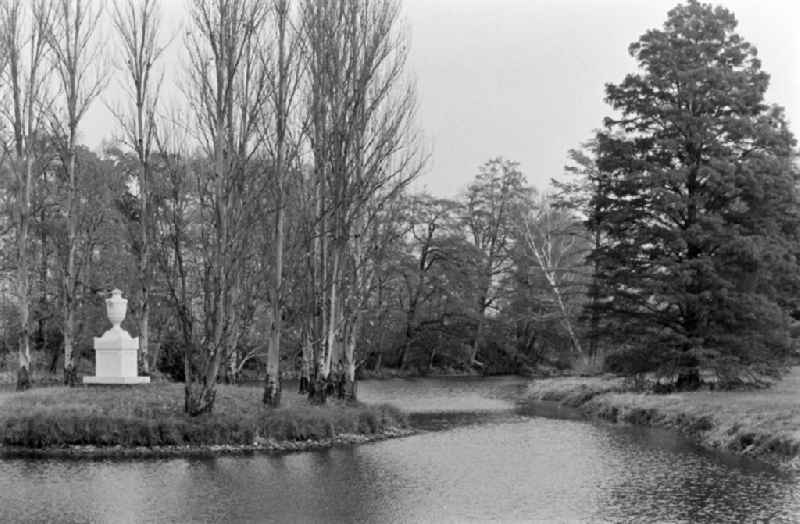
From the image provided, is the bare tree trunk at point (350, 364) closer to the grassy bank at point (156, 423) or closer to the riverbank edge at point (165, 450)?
the grassy bank at point (156, 423)

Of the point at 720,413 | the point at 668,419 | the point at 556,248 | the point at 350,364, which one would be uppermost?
the point at 556,248

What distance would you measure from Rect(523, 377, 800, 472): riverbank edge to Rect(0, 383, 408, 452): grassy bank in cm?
647

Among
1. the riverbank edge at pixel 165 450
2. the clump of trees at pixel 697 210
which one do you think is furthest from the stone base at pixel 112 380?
the clump of trees at pixel 697 210

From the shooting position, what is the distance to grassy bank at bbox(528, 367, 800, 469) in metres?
14.8

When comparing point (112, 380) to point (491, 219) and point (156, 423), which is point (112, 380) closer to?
point (156, 423)

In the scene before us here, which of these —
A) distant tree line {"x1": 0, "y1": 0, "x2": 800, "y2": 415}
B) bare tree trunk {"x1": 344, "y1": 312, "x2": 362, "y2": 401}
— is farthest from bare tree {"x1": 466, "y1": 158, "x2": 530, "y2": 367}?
bare tree trunk {"x1": 344, "y1": 312, "x2": 362, "y2": 401}

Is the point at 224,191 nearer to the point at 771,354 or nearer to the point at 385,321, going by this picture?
the point at 771,354

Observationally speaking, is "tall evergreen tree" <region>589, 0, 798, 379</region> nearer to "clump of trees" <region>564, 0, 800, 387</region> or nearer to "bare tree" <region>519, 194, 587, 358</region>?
"clump of trees" <region>564, 0, 800, 387</region>

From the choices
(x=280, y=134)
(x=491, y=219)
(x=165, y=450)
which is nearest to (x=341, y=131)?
(x=280, y=134)

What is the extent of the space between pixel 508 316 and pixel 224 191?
33660mm

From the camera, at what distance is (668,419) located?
64.6 ft

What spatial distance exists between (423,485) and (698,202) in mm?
15037

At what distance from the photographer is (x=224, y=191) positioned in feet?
52.7

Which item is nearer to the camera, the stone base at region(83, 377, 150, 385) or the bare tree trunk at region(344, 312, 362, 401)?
the stone base at region(83, 377, 150, 385)
